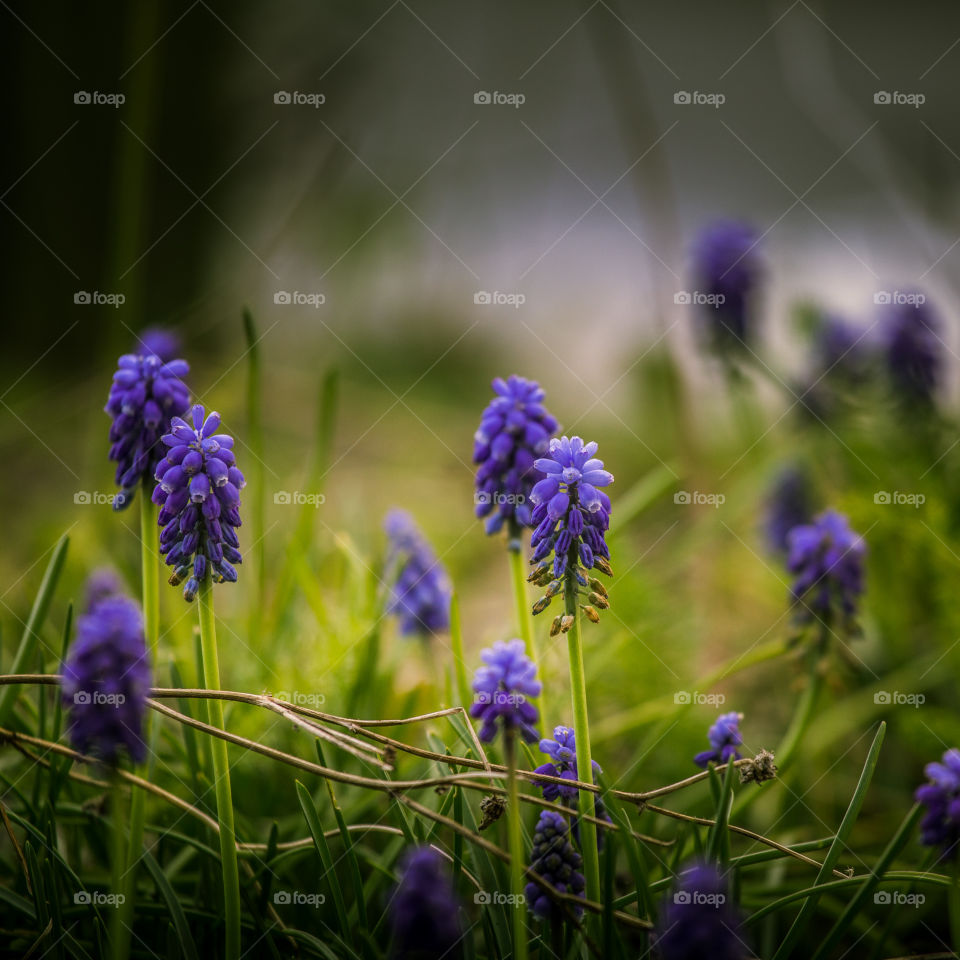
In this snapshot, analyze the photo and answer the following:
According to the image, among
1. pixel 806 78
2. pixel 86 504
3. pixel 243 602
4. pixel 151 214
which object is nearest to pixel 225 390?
pixel 86 504

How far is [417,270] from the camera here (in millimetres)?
9836

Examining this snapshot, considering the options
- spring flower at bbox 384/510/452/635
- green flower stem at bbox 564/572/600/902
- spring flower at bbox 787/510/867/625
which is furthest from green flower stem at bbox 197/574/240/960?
spring flower at bbox 787/510/867/625

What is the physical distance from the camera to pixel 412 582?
3.86m

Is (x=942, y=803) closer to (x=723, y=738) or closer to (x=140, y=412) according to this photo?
(x=723, y=738)

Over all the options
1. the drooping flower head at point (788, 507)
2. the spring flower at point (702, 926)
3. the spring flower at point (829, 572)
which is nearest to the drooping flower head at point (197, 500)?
the spring flower at point (702, 926)

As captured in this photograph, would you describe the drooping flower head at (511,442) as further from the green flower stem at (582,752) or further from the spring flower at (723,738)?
the spring flower at (723,738)

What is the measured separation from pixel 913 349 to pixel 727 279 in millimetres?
1022

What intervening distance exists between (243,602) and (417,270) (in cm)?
586

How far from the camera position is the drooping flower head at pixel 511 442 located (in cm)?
247

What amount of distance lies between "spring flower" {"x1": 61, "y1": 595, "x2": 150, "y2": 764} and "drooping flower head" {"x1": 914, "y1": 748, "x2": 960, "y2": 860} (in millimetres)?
1817

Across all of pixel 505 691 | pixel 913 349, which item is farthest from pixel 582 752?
pixel 913 349

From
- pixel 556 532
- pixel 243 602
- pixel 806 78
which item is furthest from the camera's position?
pixel 806 78

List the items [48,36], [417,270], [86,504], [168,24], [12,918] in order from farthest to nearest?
[417,270], [168,24], [48,36], [86,504], [12,918]

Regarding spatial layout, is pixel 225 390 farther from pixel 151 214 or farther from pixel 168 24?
pixel 168 24
